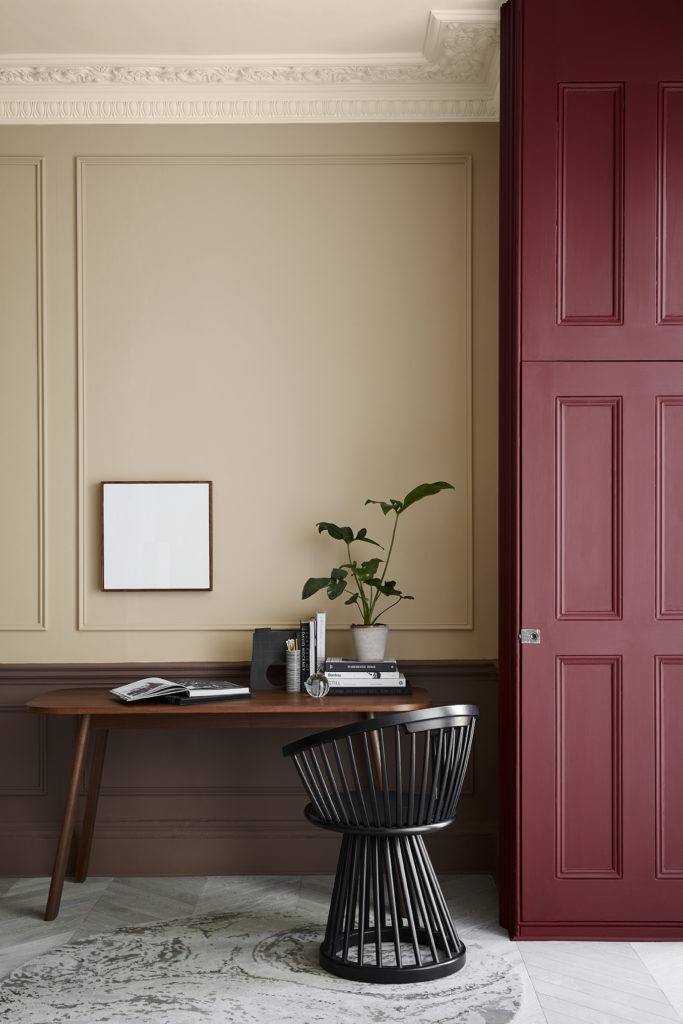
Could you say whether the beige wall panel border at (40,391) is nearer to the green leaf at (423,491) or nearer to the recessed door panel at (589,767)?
the green leaf at (423,491)

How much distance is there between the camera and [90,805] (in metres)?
3.53

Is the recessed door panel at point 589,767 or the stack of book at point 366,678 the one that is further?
the stack of book at point 366,678

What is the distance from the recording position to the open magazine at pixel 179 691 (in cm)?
316

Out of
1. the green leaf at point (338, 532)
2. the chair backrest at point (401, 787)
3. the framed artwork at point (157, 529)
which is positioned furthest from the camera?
the framed artwork at point (157, 529)

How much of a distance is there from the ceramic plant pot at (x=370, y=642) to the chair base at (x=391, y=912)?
2.67 feet

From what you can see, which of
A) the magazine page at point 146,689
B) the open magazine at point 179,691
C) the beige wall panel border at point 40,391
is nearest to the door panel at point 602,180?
the open magazine at point 179,691

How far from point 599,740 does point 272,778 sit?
52.2 inches

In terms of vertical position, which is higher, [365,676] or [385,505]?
[385,505]

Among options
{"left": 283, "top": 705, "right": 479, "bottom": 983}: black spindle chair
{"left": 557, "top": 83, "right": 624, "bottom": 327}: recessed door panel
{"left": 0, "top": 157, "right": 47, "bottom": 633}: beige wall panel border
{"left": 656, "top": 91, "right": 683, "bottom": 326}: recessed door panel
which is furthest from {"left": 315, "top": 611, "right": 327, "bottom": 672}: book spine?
{"left": 656, "top": 91, "right": 683, "bottom": 326}: recessed door panel

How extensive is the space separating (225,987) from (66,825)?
872 millimetres

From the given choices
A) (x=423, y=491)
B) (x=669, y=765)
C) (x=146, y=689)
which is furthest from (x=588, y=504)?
(x=146, y=689)

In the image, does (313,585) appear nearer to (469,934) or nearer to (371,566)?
(371,566)

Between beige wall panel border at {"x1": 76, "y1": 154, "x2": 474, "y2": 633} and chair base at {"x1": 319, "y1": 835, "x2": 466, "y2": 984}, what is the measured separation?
1.08 meters

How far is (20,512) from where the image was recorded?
12.1 ft
